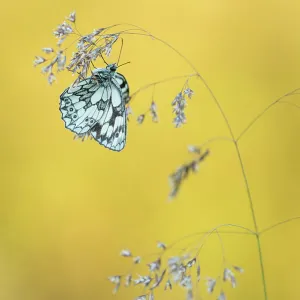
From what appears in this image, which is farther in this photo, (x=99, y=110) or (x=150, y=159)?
(x=150, y=159)

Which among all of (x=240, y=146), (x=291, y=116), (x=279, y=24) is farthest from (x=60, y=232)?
(x=279, y=24)

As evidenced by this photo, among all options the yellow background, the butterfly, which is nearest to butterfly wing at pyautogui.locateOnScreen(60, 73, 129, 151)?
the butterfly

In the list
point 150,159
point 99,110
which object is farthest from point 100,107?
point 150,159

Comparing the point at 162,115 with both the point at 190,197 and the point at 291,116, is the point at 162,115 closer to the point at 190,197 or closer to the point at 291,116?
the point at 190,197

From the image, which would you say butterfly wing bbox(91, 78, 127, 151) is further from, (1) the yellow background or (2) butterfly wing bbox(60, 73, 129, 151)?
(1) the yellow background

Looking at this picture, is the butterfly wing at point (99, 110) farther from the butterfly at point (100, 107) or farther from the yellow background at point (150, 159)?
the yellow background at point (150, 159)

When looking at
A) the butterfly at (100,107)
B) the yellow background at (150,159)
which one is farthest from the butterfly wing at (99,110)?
the yellow background at (150,159)

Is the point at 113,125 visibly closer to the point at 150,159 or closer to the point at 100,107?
the point at 100,107
